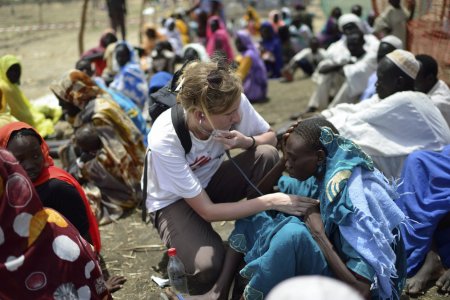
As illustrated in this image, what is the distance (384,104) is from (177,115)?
1.58 metres

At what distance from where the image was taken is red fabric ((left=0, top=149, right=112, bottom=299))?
218cm

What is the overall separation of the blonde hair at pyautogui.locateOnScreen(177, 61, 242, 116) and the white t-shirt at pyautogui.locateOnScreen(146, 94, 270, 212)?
0.28 meters

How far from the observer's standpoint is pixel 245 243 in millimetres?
3051

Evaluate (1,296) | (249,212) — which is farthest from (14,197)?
(249,212)

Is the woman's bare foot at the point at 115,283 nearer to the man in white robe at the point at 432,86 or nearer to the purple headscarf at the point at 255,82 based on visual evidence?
the man in white robe at the point at 432,86

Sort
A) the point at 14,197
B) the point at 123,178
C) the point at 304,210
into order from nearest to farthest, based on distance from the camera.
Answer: the point at 14,197 → the point at 304,210 → the point at 123,178

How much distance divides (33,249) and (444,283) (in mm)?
2325

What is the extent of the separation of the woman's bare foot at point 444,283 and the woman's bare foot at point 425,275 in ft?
0.21

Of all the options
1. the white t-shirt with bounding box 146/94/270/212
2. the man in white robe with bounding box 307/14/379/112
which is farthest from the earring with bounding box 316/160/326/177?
the man in white robe with bounding box 307/14/379/112

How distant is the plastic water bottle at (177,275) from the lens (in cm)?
316

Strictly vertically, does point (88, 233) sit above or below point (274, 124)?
above

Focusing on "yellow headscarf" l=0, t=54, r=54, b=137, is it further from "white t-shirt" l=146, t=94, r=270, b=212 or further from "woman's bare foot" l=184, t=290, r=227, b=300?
"woman's bare foot" l=184, t=290, r=227, b=300

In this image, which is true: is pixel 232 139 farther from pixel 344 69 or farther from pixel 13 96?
pixel 13 96

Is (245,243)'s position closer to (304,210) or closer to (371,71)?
(304,210)
